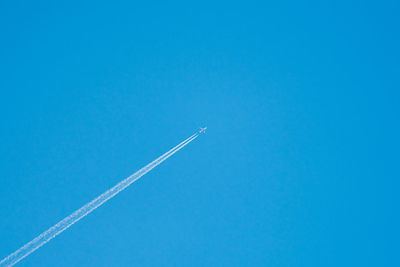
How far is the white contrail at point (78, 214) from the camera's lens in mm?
11618

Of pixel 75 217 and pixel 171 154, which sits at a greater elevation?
pixel 171 154

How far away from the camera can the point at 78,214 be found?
1230 cm

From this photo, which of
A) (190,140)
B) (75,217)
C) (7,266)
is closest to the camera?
(7,266)

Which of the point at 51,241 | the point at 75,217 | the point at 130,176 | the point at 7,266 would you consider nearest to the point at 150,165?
the point at 130,176

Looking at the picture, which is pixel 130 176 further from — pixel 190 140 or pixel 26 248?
pixel 26 248

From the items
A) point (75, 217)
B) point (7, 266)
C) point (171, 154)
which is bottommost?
Result: point (7, 266)

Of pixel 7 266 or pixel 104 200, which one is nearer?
pixel 7 266

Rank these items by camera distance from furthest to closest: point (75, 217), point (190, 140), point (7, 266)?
point (190, 140)
point (75, 217)
point (7, 266)

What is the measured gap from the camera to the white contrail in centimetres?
1162

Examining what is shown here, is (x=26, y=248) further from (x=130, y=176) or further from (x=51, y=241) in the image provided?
(x=130, y=176)

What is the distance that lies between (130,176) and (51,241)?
2714mm

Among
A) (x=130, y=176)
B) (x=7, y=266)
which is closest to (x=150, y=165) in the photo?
(x=130, y=176)

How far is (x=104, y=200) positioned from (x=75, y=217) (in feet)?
2.96

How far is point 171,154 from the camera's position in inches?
510
